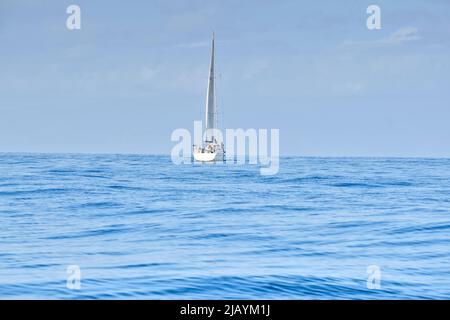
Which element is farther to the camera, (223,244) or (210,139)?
(210,139)

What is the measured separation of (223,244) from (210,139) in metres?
53.5

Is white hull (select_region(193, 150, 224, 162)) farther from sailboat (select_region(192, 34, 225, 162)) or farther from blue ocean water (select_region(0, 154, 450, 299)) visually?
blue ocean water (select_region(0, 154, 450, 299))

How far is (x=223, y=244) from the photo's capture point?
18141 mm

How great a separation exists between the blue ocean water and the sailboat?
34252 mm

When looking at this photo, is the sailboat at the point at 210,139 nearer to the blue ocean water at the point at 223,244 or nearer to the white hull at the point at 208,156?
the white hull at the point at 208,156

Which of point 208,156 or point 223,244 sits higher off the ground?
point 208,156

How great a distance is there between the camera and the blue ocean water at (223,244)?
479 inches

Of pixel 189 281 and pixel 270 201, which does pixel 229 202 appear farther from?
pixel 189 281

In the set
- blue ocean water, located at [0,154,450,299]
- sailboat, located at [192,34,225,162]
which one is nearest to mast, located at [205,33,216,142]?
sailboat, located at [192,34,225,162]

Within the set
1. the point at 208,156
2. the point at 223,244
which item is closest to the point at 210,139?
the point at 208,156

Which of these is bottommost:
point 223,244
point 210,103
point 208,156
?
point 223,244

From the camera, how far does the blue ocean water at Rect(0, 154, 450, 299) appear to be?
12.2 m

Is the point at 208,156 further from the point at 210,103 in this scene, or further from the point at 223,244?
the point at 223,244
